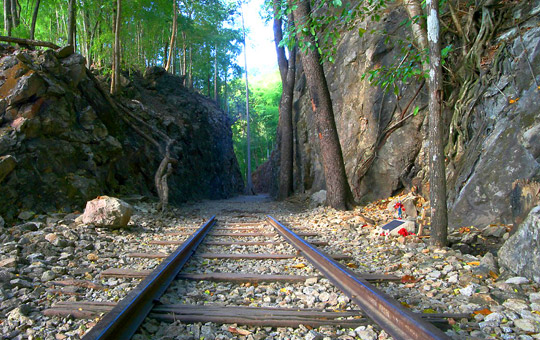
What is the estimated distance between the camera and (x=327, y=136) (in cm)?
827

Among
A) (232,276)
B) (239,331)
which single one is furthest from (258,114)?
(239,331)

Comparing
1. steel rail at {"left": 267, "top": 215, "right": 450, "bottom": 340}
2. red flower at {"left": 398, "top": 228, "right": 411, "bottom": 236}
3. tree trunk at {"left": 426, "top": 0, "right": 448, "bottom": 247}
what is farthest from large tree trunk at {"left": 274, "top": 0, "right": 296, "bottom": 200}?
steel rail at {"left": 267, "top": 215, "right": 450, "bottom": 340}

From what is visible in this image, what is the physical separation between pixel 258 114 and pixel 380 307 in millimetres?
41424

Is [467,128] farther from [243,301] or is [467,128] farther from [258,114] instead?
[258,114]

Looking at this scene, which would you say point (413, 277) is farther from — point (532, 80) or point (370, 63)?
point (370, 63)

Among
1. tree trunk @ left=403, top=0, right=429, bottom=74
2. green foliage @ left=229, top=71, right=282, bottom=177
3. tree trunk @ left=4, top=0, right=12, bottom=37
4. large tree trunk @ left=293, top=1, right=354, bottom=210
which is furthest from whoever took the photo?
green foliage @ left=229, top=71, right=282, bottom=177

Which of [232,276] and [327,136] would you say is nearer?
[232,276]

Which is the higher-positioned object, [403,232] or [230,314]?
[403,232]

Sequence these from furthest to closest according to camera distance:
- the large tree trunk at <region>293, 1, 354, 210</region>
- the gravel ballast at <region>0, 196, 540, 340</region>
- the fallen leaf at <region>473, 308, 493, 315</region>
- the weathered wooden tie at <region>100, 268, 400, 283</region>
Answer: the large tree trunk at <region>293, 1, 354, 210</region>, the weathered wooden tie at <region>100, 268, 400, 283</region>, the fallen leaf at <region>473, 308, 493, 315</region>, the gravel ballast at <region>0, 196, 540, 340</region>

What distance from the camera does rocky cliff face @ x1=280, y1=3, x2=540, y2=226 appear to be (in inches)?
168

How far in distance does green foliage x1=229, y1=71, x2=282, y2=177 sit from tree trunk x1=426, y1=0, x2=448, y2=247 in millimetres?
34741

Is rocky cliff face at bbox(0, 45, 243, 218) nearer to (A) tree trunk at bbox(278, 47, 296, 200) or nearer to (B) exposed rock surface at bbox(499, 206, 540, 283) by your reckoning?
(A) tree trunk at bbox(278, 47, 296, 200)

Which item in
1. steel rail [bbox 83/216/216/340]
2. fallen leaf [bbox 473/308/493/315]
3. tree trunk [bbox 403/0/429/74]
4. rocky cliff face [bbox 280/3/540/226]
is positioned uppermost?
tree trunk [bbox 403/0/429/74]

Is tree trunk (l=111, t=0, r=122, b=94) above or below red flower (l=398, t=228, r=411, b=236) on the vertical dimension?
above
